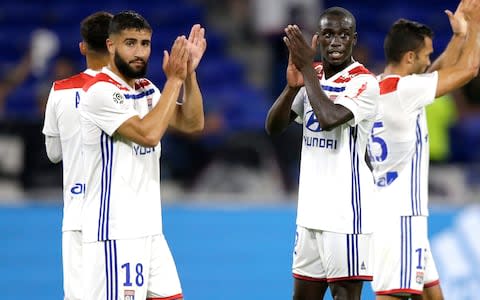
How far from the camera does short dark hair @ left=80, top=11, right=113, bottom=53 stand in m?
6.42

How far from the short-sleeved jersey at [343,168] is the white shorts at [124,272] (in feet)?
3.07

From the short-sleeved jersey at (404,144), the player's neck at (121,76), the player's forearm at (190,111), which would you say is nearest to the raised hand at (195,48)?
the player's forearm at (190,111)

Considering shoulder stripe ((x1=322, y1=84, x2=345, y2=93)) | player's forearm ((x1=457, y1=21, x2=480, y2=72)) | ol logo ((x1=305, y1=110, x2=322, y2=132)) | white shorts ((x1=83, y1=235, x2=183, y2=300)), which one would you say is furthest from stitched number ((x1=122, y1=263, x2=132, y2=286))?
player's forearm ((x1=457, y1=21, x2=480, y2=72))

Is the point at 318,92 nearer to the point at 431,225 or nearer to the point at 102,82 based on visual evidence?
the point at 102,82

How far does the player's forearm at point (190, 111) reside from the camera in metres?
6.02

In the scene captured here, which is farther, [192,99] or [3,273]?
[3,273]

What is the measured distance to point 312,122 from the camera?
6270 millimetres

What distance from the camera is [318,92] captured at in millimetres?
5965

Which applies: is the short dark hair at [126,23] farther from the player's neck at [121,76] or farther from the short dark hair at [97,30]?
the short dark hair at [97,30]

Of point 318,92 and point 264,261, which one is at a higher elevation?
point 318,92

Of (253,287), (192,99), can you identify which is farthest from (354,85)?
(253,287)

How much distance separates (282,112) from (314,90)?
40 cm

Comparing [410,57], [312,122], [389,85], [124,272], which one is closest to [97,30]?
[312,122]

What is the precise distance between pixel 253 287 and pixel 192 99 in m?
3.30
